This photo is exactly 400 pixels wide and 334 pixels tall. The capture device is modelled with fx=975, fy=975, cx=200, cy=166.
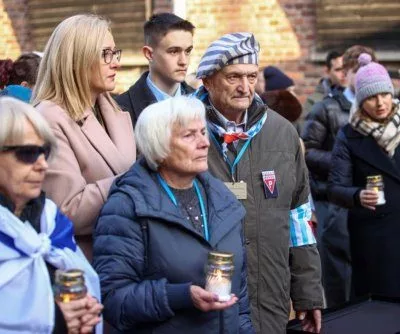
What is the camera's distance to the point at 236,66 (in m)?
4.26

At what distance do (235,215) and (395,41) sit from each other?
6599 millimetres

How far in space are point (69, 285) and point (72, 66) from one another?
1189 mm

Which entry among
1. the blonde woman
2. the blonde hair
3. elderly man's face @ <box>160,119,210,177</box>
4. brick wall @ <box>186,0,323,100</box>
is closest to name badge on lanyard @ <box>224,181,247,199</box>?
the blonde woman

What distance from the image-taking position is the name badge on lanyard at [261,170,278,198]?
421cm

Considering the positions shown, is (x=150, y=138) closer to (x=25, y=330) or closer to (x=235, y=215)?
(x=235, y=215)

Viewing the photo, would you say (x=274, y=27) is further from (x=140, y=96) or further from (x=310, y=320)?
(x=310, y=320)

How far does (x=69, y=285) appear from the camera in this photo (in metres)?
2.92

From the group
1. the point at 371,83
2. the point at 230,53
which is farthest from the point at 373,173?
the point at 230,53

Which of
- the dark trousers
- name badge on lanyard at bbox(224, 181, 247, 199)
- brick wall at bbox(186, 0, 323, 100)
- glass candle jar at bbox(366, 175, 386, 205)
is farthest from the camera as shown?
brick wall at bbox(186, 0, 323, 100)

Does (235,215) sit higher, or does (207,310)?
(235,215)

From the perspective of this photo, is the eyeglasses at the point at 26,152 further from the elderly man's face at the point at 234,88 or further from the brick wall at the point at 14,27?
the brick wall at the point at 14,27

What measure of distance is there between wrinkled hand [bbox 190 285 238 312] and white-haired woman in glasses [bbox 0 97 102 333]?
374 mm

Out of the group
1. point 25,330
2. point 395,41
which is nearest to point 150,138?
point 25,330

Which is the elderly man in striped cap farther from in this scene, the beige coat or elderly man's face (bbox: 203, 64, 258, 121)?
the beige coat
